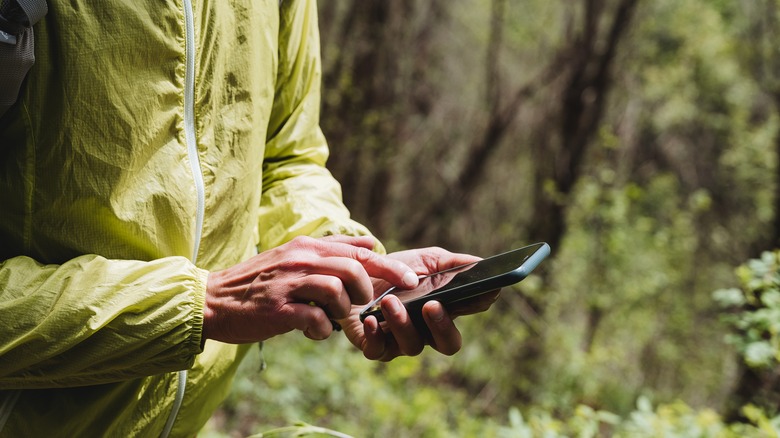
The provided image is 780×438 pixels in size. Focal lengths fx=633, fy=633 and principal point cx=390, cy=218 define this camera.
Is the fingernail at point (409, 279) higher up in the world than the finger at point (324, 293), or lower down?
lower down

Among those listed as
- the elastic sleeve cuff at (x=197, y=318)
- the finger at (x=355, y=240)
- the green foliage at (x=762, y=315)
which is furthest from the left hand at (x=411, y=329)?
the green foliage at (x=762, y=315)

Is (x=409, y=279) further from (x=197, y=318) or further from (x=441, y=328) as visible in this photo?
(x=197, y=318)

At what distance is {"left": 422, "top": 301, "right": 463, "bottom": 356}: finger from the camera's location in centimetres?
120

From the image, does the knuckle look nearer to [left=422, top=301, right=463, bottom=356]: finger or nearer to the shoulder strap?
[left=422, top=301, right=463, bottom=356]: finger

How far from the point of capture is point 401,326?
123 centimetres

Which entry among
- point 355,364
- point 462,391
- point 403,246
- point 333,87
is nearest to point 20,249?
point 355,364

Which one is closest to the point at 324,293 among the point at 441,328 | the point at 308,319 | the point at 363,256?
the point at 308,319

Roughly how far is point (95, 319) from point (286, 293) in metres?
0.31

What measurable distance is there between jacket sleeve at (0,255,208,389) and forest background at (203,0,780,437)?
3.74 meters

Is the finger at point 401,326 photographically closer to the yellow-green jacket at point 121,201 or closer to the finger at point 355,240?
the finger at point 355,240

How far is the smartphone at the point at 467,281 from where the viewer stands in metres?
1.17

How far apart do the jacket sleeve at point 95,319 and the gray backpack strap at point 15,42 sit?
0.94ft

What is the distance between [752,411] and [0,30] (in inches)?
110

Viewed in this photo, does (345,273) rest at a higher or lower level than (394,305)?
higher
